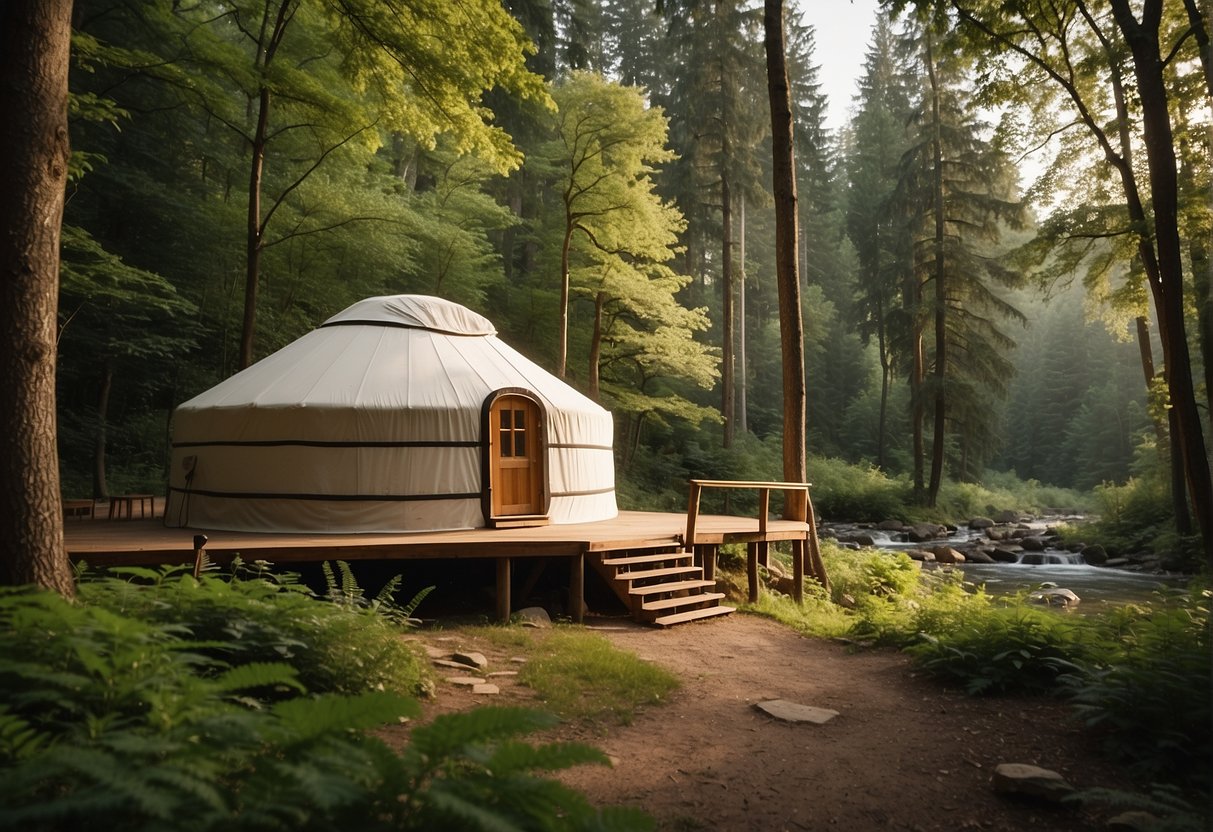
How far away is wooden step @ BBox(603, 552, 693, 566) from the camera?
21.0 ft

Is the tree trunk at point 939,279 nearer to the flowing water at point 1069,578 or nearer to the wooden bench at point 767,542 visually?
the flowing water at point 1069,578

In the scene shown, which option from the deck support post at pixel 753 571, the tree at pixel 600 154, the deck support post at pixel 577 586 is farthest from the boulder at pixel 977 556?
the deck support post at pixel 577 586

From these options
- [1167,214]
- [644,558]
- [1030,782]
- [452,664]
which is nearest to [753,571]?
[644,558]

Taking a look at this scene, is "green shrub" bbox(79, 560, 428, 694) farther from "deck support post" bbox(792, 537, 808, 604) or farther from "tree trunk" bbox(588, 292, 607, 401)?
"tree trunk" bbox(588, 292, 607, 401)

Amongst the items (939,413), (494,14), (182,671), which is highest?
(494,14)

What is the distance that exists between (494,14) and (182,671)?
5575 mm

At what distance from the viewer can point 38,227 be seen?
3.03 m

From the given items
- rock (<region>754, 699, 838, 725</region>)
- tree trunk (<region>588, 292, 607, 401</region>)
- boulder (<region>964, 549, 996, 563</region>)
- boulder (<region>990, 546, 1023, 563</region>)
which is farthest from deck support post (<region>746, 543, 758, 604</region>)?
boulder (<region>990, 546, 1023, 563</region>)

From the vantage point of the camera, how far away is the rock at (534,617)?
5.87 metres

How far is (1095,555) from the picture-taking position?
1350cm

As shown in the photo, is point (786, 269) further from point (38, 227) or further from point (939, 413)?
point (939, 413)

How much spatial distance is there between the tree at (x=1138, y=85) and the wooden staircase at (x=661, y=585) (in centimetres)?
403

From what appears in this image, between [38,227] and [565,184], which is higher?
[565,184]

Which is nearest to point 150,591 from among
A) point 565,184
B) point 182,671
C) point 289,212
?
point 182,671
